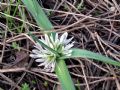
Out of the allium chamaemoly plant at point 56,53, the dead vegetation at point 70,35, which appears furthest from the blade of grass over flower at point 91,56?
the dead vegetation at point 70,35

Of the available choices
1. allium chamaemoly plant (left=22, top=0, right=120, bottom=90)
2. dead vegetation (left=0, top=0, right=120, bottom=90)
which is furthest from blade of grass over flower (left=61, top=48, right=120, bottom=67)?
dead vegetation (left=0, top=0, right=120, bottom=90)

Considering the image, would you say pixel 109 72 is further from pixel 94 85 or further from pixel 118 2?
pixel 118 2

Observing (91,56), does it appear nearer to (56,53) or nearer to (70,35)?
(56,53)

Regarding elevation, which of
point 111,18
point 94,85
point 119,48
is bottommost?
point 94,85

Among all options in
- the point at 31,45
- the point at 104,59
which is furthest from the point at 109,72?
the point at 31,45

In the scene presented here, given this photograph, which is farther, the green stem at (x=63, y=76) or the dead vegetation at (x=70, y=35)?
the dead vegetation at (x=70, y=35)

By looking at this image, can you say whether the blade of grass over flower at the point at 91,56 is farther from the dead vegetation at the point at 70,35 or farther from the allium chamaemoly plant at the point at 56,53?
the dead vegetation at the point at 70,35

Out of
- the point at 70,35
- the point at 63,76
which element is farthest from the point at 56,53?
the point at 70,35

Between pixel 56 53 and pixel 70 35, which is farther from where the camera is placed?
pixel 70 35
